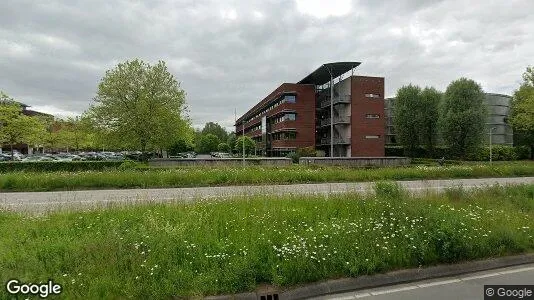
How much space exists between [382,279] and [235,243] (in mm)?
2356

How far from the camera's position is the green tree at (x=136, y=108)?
33.4 meters

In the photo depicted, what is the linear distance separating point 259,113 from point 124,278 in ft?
254

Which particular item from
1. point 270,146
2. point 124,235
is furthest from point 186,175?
point 270,146

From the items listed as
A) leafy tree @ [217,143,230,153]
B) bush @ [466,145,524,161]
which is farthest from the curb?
leafy tree @ [217,143,230,153]

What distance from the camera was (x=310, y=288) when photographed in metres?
4.55

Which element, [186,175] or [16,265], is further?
[186,175]

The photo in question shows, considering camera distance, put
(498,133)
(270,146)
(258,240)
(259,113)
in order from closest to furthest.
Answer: (258,240) → (270,146) → (498,133) → (259,113)

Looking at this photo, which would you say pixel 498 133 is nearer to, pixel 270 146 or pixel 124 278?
pixel 270 146

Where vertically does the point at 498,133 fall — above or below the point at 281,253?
above

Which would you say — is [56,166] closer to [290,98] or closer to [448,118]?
[290,98]

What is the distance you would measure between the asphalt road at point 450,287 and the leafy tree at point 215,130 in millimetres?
129649

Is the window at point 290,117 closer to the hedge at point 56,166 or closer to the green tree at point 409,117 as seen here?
the green tree at point 409,117


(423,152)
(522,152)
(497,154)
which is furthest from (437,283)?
(522,152)

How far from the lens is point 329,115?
56.7 m
